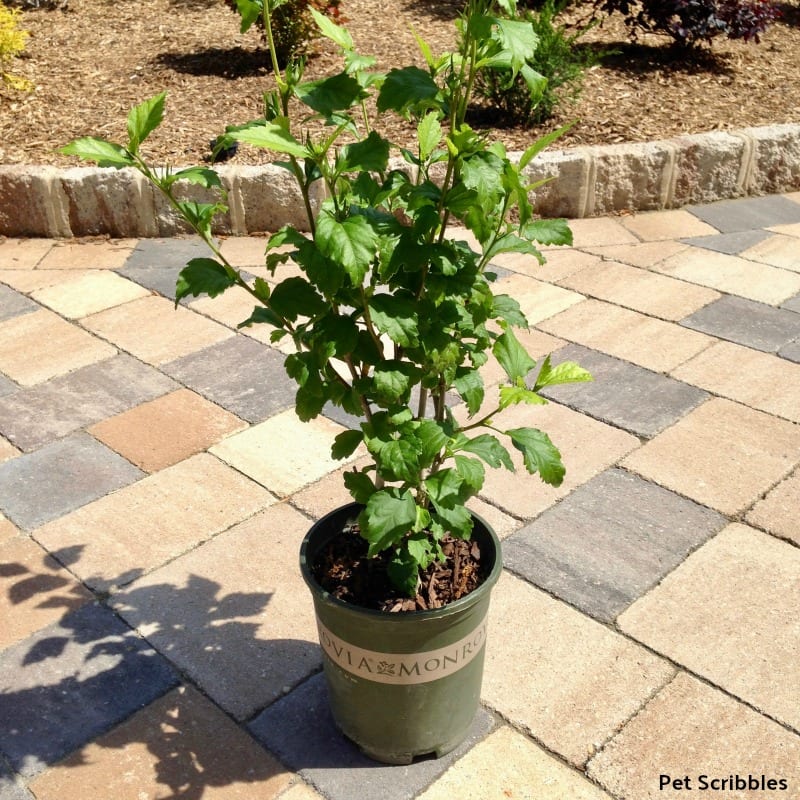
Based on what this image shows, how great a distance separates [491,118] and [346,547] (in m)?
4.75

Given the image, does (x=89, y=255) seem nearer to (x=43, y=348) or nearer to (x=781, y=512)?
(x=43, y=348)

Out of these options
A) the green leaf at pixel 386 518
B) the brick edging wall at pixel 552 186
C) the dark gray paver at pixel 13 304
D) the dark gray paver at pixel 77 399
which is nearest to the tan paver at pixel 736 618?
the green leaf at pixel 386 518

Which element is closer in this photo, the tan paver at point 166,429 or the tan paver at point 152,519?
the tan paver at point 152,519

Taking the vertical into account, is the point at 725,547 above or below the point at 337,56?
below

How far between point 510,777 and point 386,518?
33.2 inches

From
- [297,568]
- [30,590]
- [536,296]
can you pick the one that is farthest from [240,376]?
[536,296]

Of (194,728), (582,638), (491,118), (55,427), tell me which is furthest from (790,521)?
(491,118)

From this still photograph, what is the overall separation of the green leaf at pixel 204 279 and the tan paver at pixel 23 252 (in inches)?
145

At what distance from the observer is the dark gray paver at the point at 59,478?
340 cm

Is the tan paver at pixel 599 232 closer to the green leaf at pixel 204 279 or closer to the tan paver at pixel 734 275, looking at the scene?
the tan paver at pixel 734 275

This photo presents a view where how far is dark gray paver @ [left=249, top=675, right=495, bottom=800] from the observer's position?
2.37 m

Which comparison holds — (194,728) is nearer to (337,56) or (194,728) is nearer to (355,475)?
(355,475)

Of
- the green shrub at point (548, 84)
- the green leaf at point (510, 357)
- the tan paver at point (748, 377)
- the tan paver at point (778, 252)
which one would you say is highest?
the green leaf at point (510, 357)

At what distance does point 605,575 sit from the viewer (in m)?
3.06
